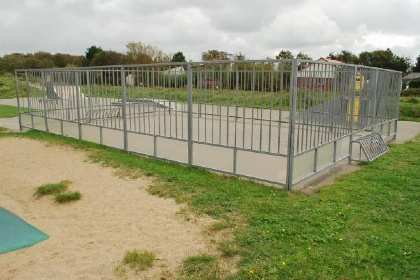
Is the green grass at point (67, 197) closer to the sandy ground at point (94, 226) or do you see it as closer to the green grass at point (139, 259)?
the sandy ground at point (94, 226)

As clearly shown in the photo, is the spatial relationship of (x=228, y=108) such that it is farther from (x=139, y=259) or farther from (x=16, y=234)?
(x=16, y=234)

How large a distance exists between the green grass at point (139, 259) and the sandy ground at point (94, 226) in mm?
81

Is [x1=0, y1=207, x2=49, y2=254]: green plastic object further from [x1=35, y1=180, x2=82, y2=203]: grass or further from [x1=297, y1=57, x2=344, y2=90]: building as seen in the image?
[x1=297, y1=57, x2=344, y2=90]: building

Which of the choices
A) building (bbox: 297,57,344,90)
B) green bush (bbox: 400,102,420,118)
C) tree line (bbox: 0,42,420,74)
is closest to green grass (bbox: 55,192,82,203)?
building (bbox: 297,57,344,90)

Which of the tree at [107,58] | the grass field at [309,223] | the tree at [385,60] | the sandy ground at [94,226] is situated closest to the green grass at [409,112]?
the grass field at [309,223]

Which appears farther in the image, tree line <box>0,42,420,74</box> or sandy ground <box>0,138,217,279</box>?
tree line <box>0,42,420,74</box>

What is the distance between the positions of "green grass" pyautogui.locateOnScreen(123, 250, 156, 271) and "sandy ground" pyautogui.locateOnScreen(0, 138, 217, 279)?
0.27ft

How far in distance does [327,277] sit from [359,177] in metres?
3.95

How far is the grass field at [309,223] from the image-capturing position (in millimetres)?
3568

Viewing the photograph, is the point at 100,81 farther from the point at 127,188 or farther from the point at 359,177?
the point at 359,177

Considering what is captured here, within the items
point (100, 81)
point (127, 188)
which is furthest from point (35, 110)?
point (127, 188)

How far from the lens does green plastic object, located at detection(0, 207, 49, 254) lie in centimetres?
428

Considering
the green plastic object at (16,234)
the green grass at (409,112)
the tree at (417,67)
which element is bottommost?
the green plastic object at (16,234)

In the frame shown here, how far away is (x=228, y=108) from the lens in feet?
23.1
